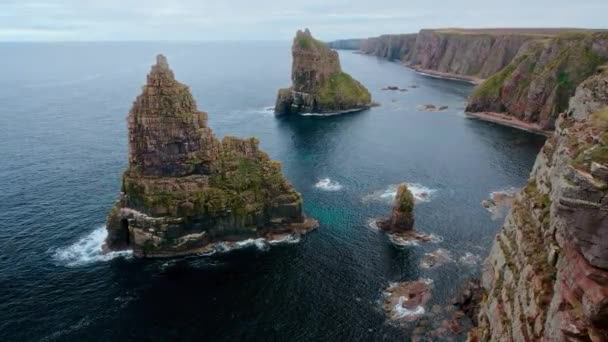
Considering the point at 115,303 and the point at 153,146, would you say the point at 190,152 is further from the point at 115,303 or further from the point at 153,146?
the point at 115,303

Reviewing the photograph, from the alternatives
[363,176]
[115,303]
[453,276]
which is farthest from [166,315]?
[363,176]

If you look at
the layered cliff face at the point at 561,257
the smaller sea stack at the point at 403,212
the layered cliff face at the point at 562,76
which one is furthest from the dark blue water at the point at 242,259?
the layered cliff face at the point at 562,76

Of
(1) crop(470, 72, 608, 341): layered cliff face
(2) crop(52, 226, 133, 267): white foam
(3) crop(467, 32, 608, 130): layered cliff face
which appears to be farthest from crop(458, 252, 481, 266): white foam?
(3) crop(467, 32, 608, 130): layered cliff face

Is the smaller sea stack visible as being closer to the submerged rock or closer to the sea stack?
the submerged rock

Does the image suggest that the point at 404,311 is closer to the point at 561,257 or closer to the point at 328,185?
the point at 561,257

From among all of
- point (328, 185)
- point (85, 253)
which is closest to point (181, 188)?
point (85, 253)

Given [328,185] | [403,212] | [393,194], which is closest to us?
[403,212]
